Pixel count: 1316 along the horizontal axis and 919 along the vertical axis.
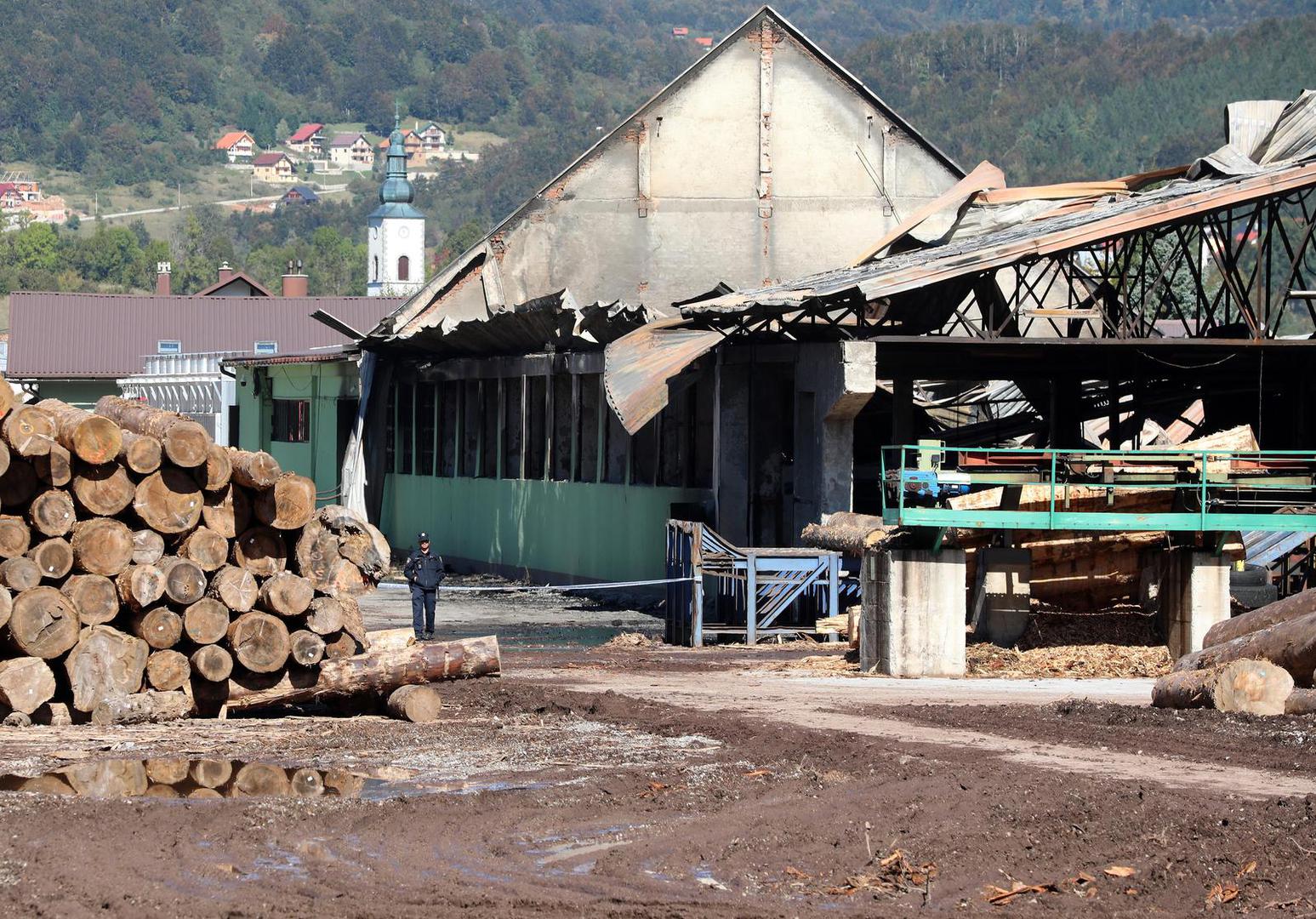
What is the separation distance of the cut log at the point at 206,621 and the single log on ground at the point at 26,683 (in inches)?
42.9

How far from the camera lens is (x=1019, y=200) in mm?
28969

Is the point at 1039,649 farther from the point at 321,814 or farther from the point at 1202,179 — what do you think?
the point at 321,814

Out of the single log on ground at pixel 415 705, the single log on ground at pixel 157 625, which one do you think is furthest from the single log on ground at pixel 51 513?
the single log on ground at pixel 415 705

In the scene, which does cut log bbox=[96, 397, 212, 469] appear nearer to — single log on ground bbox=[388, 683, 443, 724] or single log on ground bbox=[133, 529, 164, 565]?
single log on ground bbox=[133, 529, 164, 565]

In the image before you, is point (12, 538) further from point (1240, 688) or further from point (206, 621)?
point (1240, 688)

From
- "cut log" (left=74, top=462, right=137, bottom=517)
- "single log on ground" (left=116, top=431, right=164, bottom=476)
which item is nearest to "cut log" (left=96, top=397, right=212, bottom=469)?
"single log on ground" (left=116, top=431, right=164, bottom=476)

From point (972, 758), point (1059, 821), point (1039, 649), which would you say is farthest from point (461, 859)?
point (1039, 649)

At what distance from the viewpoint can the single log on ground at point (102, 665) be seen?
15258mm

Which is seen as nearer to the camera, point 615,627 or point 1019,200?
point 615,627

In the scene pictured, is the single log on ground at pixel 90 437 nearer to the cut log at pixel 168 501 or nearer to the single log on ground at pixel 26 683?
the cut log at pixel 168 501

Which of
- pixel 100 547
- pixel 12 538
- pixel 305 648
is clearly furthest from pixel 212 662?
pixel 12 538

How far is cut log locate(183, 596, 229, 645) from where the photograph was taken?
1553cm

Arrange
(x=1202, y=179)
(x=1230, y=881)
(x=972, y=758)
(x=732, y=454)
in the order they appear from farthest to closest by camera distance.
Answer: (x=732, y=454), (x=1202, y=179), (x=972, y=758), (x=1230, y=881)

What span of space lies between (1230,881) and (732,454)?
60.5 feet
